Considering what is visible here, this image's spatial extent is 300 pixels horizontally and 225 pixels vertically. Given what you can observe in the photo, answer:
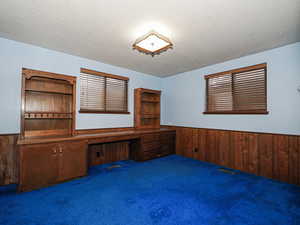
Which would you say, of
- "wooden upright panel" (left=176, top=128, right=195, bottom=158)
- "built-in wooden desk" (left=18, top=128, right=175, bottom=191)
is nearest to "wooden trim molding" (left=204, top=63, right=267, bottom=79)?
"wooden upright panel" (left=176, top=128, right=195, bottom=158)

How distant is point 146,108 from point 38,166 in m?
3.31

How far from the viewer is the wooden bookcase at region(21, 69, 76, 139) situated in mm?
2962

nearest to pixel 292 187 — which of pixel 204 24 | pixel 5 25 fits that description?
pixel 204 24

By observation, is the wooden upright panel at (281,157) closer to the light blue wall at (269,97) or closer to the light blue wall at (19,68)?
the light blue wall at (269,97)

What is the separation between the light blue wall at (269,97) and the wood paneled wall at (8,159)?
4.07 meters

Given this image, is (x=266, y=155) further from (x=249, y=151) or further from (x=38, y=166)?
(x=38, y=166)

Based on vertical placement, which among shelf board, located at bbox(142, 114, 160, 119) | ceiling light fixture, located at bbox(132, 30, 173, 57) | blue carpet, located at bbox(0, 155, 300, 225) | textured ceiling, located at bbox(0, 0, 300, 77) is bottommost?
blue carpet, located at bbox(0, 155, 300, 225)

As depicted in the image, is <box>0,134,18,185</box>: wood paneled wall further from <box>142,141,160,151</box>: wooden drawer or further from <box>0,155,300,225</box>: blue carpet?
<box>142,141,160,151</box>: wooden drawer

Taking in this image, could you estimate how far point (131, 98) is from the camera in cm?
464

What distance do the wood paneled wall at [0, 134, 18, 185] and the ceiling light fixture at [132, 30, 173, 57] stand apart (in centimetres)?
283

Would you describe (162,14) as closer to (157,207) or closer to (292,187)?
(157,207)

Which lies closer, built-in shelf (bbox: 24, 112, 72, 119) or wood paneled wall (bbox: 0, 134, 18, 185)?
wood paneled wall (bbox: 0, 134, 18, 185)

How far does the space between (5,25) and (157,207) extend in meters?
3.56

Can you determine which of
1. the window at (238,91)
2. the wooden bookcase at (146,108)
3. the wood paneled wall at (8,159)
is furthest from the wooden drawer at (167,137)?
the wood paneled wall at (8,159)
